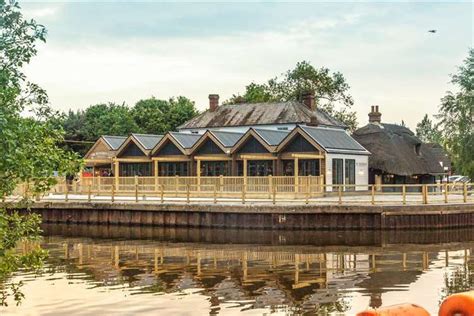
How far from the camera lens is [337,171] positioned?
47.4 metres

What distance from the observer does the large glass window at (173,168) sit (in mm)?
52625

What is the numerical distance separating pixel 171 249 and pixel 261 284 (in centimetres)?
1014

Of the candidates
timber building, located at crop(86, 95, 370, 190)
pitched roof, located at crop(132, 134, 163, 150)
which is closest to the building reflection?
timber building, located at crop(86, 95, 370, 190)

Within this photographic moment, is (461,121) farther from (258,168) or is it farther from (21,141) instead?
(21,141)

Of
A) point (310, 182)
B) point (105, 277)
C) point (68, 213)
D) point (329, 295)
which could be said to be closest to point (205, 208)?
point (310, 182)

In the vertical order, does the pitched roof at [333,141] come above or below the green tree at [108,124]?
below

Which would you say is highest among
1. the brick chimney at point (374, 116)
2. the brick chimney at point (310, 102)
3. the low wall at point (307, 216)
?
the brick chimney at point (310, 102)

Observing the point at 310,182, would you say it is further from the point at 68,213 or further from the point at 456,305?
the point at 456,305

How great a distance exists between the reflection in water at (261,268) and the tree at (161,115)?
48017mm

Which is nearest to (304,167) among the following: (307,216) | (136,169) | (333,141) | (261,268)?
(333,141)

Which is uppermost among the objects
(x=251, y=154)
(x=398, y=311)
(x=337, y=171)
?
(x=251, y=154)

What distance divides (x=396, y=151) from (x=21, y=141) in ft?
151

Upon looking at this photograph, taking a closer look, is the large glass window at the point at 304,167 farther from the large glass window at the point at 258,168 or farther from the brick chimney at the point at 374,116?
the brick chimney at the point at 374,116

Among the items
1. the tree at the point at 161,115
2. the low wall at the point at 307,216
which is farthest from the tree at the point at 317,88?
the low wall at the point at 307,216
